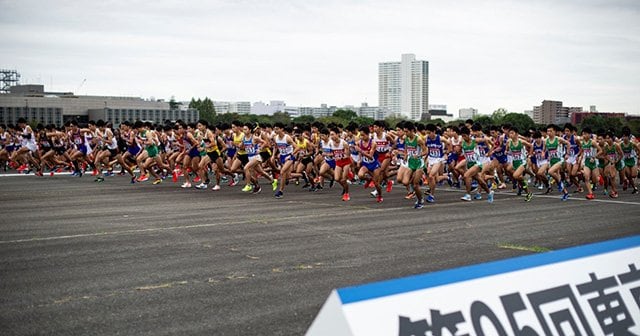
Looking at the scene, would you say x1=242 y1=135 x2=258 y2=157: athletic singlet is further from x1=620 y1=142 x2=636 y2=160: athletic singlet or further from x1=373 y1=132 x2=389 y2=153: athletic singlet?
x1=620 y1=142 x2=636 y2=160: athletic singlet

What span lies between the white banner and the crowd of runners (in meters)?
11.5

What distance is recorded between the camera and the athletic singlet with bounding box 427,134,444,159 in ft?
59.5

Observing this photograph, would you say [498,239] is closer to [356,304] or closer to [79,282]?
[79,282]

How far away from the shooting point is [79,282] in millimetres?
7895

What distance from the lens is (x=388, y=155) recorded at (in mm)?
19812

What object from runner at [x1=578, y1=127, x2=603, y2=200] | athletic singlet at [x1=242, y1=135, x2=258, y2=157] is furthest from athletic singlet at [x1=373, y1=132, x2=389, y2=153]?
runner at [x1=578, y1=127, x2=603, y2=200]

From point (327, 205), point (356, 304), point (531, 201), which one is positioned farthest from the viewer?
point (531, 201)

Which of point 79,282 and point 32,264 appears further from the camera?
point 32,264

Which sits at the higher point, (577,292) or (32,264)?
(577,292)

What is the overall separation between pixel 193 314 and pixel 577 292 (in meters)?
3.73

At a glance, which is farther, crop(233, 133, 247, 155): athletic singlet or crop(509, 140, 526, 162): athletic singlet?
crop(233, 133, 247, 155): athletic singlet

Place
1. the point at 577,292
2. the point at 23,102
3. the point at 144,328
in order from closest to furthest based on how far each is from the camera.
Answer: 1. the point at 577,292
2. the point at 144,328
3. the point at 23,102

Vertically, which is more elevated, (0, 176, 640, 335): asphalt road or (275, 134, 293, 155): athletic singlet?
(275, 134, 293, 155): athletic singlet

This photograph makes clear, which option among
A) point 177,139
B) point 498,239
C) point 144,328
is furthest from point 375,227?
point 177,139
